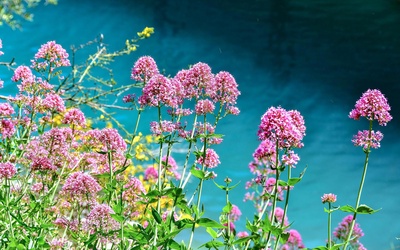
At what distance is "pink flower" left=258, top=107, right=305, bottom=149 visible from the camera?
106 inches

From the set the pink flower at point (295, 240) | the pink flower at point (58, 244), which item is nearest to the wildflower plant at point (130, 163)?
the pink flower at point (58, 244)

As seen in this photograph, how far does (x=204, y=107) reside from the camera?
10.7ft

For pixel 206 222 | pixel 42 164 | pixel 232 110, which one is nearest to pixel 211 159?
pixel 232 110

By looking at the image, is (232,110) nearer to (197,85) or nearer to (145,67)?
(197,85)

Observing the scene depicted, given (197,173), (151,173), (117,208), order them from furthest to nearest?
(151,173) → (197,173) → (117,208)

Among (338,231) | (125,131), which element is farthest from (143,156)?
(338,231)

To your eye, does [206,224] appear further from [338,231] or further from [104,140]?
[338,231]

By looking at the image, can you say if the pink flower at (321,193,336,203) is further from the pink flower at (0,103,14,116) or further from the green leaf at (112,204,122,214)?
the pink flower at (0,103,14,116)

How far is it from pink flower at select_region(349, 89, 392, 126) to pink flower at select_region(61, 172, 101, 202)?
159 cm

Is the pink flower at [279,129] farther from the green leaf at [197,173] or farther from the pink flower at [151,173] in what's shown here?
the pink flower at [151,173]

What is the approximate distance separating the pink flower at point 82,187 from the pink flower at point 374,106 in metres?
1.59

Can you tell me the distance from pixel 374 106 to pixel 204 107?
0.99m

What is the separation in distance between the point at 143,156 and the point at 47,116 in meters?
4.79

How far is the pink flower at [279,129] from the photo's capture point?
269 cm
